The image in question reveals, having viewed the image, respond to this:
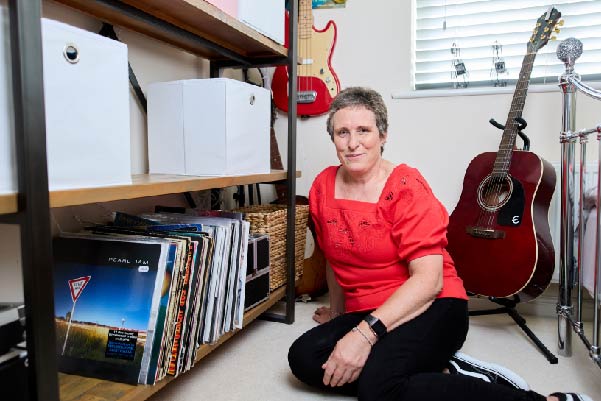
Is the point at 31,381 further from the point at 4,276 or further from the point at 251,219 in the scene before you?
the point at 251,219

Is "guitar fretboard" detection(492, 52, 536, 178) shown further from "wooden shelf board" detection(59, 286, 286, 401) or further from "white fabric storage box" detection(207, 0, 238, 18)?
"wooden shelf board" detection(59, 286, 286, 401)

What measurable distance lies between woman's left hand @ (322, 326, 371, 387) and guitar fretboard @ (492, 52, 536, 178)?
0.90m

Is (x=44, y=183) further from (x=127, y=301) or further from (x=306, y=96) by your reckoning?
(x=306, y=96)

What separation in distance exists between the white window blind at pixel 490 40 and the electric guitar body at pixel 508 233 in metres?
0.52

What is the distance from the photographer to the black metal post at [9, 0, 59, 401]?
68cm

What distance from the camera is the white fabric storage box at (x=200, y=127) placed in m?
1.36

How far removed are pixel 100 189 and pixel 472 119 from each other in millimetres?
1649

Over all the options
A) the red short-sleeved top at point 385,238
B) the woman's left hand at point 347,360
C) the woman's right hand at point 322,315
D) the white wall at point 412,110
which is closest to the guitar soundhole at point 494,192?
the white wall at point 412,110

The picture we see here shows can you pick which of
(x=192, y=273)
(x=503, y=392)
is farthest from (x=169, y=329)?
(x=503, y=392)

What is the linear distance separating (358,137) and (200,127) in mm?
462

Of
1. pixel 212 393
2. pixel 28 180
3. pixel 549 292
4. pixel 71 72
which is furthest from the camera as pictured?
pixel 549 292

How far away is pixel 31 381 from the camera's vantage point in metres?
0.72

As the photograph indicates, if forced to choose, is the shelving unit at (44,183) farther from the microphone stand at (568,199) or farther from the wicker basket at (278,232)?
the microphone stand at (568,199)

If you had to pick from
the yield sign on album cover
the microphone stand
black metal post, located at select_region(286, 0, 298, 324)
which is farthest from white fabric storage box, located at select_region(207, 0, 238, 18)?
the microphone stand
